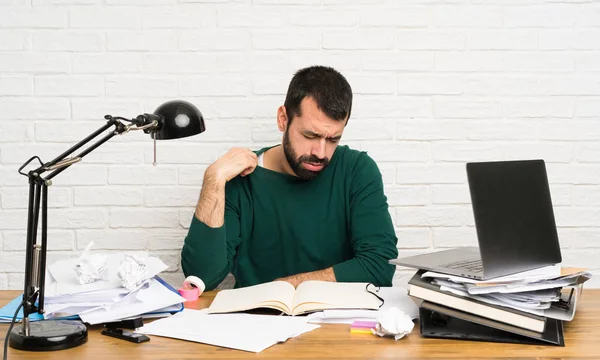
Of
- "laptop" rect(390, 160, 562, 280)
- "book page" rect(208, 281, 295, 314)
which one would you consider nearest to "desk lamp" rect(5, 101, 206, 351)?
"book page" rect(208, 281, 295, 314)

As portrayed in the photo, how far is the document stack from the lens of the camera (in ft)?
4.64

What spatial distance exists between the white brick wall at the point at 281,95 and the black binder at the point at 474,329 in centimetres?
110

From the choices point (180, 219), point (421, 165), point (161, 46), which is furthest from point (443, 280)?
point (161, 46)

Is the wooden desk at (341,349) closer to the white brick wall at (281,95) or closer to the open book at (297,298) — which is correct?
the open book at (297,298)

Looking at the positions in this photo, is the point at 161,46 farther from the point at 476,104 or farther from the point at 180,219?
the point at 476,104

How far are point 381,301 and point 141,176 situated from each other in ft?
4.03

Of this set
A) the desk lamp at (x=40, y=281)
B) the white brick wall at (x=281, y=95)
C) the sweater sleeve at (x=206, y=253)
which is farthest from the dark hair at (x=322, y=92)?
the desk lamp at (x=40, y=281)

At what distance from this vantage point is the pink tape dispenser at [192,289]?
5.41 ft

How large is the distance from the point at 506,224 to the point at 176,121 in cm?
73

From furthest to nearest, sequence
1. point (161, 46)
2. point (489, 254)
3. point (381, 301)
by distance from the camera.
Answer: point (161, 46)
point (381, 301)
point (489, 254)

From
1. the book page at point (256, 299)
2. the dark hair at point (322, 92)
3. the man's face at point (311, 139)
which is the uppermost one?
the dark hair at point (322, 92)

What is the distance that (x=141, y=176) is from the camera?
8.05ft

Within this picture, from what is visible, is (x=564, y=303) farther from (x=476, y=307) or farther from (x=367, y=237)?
(x=367, y=237)

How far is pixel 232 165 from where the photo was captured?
2.09 meters
